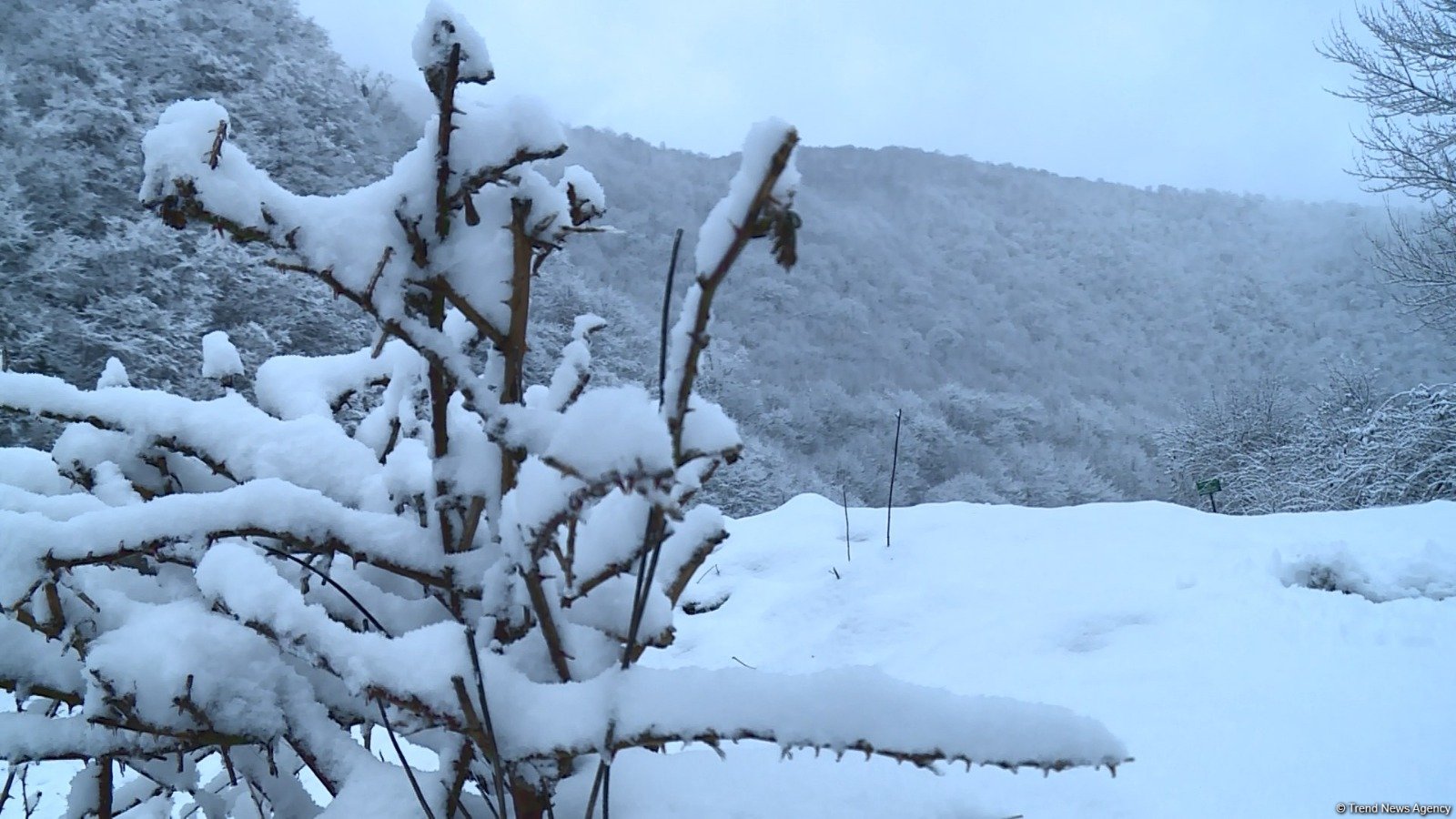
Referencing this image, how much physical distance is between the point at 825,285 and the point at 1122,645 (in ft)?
55.7

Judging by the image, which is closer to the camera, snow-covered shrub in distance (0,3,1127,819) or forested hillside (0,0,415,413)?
snow-covered shrub in distance (0,3,1127,819)

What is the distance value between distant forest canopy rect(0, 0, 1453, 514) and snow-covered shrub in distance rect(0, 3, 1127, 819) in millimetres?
118

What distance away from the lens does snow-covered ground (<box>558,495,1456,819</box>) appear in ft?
2.37

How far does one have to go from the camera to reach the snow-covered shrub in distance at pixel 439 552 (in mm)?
361

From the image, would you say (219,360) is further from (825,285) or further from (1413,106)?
(825,285)

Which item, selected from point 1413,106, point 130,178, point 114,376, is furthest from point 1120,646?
point 130,178

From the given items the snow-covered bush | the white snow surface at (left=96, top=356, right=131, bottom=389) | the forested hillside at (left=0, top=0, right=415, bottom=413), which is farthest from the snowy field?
the forested hillside at (left=0, top=0, right=415, bottom=413)

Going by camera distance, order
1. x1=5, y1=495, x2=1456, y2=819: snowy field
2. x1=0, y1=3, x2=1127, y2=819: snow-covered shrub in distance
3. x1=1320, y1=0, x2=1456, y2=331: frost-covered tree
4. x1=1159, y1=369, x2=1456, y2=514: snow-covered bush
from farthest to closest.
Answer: x1=1159, y1=369, x2=1456, y2=514: snow-covered bush, x1=1320, y1=0, x2=1456, y2=331: frost-covered tree, x1=5, y1=495, x2=1456, y2=819: snowy field, x1=0, y1=3, x2=1127, y2=819: snow-covered shrub in distance

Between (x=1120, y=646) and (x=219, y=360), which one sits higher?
(x=219, y=360)

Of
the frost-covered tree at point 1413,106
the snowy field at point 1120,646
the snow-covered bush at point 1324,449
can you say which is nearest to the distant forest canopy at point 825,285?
the snowy field at point 1120,646

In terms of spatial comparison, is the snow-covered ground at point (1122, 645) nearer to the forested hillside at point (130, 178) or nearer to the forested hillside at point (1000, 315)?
the forested hillside at point (130, 178)

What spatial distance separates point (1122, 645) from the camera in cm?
181

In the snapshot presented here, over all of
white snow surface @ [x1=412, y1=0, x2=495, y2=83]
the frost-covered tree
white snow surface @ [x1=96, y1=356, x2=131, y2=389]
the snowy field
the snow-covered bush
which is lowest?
the snowy field

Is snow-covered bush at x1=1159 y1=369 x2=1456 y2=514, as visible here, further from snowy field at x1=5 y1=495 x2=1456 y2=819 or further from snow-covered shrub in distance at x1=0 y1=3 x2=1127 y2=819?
snow-covered shrub in distance at x1=0 y1=3 x2=1127 y2=819
